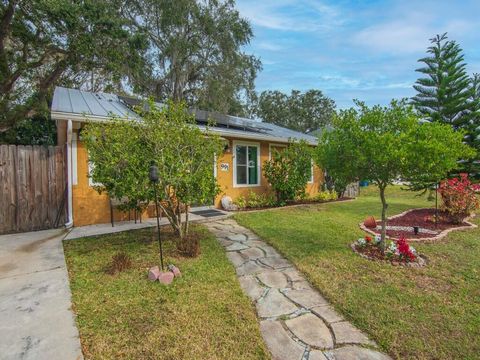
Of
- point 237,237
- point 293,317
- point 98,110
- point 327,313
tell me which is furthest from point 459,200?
point 98,110

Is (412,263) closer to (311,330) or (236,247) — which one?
(311,330)

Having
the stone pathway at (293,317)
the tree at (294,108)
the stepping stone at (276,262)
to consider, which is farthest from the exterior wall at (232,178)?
the tree at (294,108)

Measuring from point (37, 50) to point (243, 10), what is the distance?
12018 mm

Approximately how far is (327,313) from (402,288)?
1173 millimetres

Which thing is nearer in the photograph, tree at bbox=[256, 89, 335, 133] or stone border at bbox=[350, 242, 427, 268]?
stone border at bbox=[350, 242, 427, 268]

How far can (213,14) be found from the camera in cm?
1684

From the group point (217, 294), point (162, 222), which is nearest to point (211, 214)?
point (162, 222)

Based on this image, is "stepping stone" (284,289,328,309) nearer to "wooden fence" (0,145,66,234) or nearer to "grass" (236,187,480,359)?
"grass" (236,187,480,359)

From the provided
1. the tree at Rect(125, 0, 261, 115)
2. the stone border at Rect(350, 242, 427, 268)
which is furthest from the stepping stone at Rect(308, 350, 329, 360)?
the tree at Rect(125, 0, 261, 115)

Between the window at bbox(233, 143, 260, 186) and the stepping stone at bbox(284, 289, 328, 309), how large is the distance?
5847 mm

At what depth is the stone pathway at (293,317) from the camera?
2215mm

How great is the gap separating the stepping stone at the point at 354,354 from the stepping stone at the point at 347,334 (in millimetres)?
83

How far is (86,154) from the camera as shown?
20.3 feet

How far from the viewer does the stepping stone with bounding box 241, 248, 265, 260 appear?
4.32 metres
